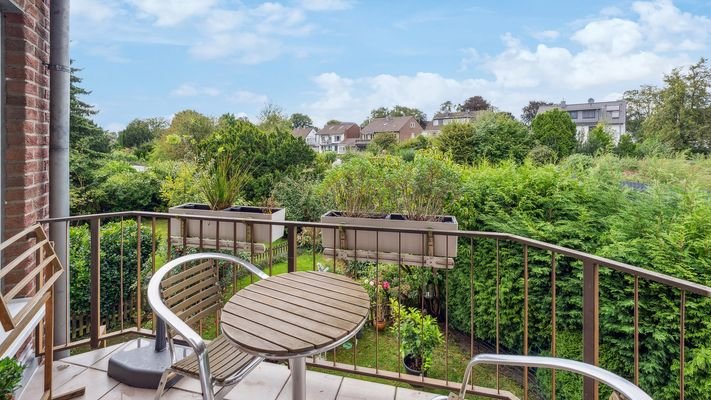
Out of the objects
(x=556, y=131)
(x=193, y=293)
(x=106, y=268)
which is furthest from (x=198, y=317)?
(x=556, y=131)

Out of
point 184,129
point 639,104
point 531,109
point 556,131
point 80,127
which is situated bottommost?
point 80,127

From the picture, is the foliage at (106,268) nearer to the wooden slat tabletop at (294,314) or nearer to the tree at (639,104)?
the wooden slat tabletop at (294,314)

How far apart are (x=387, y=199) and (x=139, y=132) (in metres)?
29.2

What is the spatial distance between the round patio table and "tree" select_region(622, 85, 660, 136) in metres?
23.9

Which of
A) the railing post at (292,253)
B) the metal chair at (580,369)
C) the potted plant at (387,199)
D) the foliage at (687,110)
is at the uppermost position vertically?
the foliage at (687,110)

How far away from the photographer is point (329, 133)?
42281 millimetres

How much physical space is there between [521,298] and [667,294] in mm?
1254

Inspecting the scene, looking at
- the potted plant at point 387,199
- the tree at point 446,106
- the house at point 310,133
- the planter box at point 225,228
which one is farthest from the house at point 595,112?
the planter box at point 225,228

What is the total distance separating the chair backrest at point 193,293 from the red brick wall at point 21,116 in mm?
1173

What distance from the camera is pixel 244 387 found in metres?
2.13

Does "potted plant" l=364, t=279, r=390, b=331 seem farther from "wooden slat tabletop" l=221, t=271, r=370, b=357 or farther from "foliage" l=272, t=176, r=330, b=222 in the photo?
"foliage" l=272, t=176, r=330, b=222

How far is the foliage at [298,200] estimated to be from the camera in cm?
873

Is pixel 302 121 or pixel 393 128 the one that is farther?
pixel 302 121

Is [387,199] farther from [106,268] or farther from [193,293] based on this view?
[106,268]
